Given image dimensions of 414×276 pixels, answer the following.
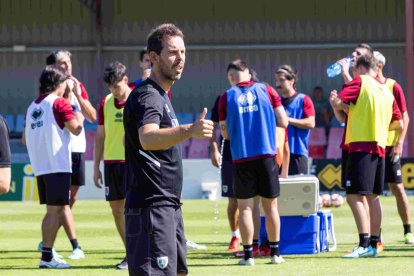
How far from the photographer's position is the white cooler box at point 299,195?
12.5 metres

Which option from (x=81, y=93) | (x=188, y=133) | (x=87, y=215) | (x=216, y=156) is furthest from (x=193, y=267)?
(x=87, y=215)

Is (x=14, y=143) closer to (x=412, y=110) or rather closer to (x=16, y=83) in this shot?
(x=16, y=83)

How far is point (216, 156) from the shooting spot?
12477mm

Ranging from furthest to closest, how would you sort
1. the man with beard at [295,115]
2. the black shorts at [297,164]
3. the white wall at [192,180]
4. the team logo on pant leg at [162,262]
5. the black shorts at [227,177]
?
1. the white wall at [192,180]
2. the black shorts at [297,164]
3. the man with beard at [295,115]
4. the black shorts at [227,177]
5. the team logo on pant leg at [162,262]

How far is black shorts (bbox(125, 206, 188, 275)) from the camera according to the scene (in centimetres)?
660

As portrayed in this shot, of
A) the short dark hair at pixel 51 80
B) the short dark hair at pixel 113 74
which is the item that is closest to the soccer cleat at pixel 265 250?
the short dark hair at pixel 113 74

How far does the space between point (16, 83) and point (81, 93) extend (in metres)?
25.5

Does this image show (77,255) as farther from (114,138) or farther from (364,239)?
(364,239)

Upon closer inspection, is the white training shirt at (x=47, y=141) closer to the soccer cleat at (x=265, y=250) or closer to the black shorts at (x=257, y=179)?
the black shorts at (x=257, y=179)

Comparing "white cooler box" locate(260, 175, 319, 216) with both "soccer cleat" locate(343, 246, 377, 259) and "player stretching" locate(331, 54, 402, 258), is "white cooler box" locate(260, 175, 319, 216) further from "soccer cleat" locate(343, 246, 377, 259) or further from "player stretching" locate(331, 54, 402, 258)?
"soccer cleat" locate(343, 246, 377, 259)

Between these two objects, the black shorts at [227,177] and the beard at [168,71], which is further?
the black shorts at [227,177]

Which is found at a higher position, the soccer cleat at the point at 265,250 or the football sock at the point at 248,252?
the football sock at the point at 248,252

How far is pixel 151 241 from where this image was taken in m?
6.61

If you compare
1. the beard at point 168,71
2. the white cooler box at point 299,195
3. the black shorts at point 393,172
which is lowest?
the white cooler box at point 299,195
